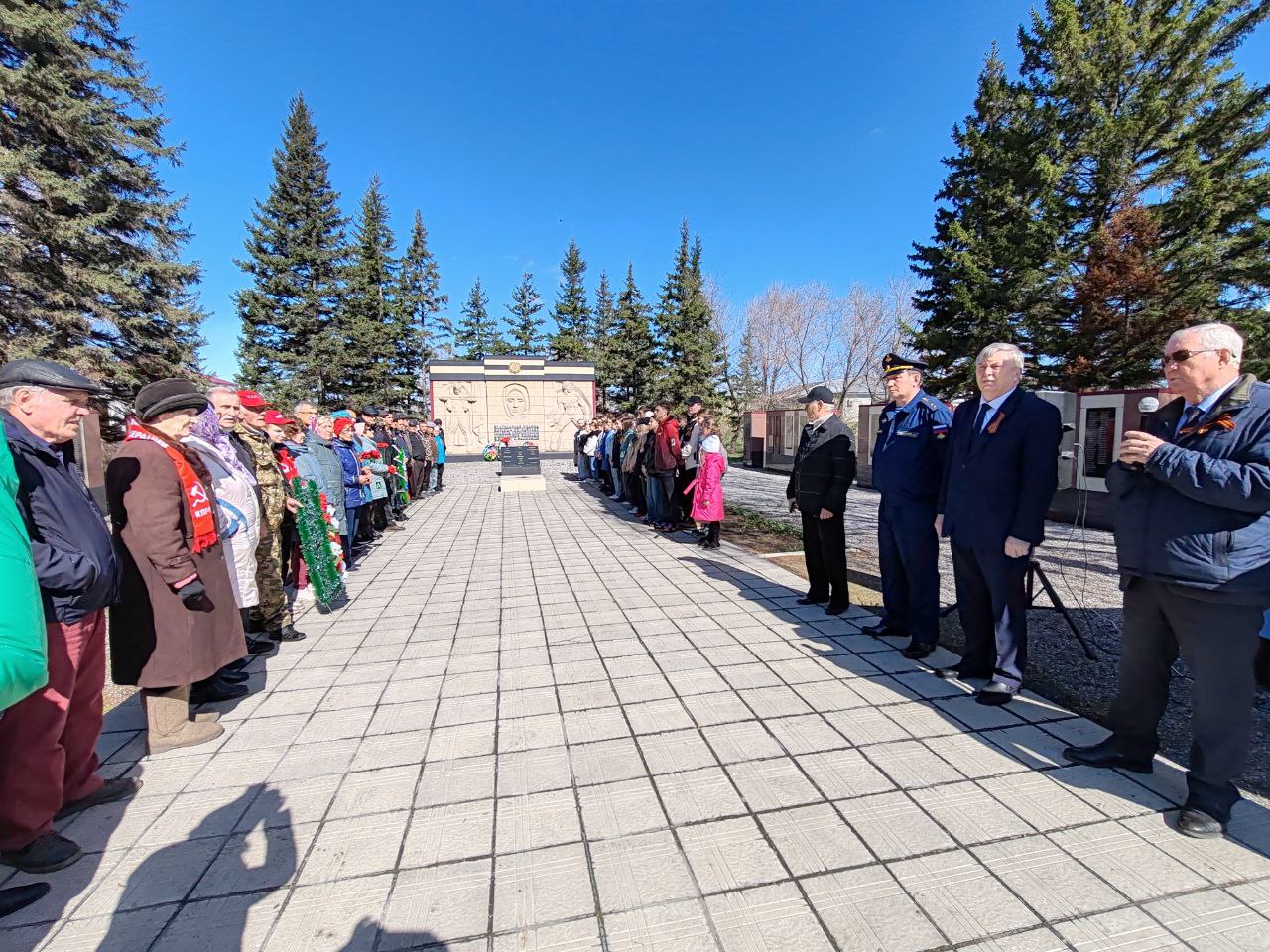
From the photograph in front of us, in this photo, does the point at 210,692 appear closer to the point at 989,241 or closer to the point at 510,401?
the point at 989,241

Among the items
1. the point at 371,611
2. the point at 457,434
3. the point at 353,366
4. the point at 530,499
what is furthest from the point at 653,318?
the point at 371,611

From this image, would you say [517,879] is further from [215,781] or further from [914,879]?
[215,781]

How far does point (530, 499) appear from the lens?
1348cm

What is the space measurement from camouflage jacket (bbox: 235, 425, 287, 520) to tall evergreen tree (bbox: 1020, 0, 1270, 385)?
19.4m

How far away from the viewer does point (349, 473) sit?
266 inches

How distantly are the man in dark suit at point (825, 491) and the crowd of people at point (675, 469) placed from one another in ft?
7.79

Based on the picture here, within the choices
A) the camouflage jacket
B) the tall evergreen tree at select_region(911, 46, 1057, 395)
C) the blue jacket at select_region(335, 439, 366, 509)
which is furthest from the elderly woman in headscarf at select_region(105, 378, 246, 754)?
the tall evergreen tree at select_region(911, 46, 1057, 395)

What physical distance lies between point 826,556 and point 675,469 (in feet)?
13.2

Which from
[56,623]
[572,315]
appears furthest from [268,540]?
[572,315]

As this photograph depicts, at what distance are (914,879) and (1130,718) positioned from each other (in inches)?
54.9

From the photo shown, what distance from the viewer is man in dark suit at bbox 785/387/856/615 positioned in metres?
4.59

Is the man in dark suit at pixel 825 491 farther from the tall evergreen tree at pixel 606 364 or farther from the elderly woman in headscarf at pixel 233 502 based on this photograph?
the tall evergreen tree at pixel 606 364

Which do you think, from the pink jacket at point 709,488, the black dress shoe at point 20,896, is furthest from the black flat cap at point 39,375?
the pink jacket at point 709,488

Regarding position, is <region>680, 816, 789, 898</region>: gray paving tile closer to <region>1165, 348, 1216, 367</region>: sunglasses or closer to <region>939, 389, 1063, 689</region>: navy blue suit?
<region>939, 389, 1063, 689</region>: navy blue suit
